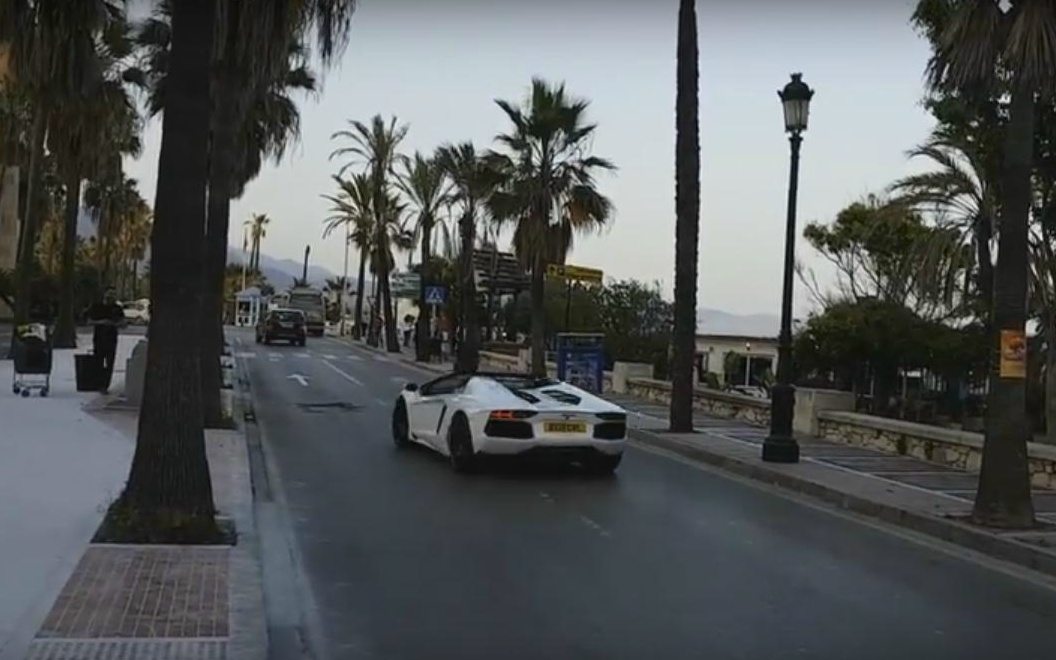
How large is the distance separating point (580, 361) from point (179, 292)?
790 inches

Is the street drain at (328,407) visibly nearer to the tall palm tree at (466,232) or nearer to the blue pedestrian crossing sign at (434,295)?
the tall palm tree at (466,232)

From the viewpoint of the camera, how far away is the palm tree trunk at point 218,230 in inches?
728

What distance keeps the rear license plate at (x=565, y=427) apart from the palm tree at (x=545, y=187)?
1751cm

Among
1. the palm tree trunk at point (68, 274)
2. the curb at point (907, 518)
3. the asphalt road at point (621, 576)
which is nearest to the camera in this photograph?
the asphalt road at point (621, 576)

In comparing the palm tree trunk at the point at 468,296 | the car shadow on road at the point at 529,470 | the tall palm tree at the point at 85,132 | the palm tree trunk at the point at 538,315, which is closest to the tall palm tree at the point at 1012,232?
the car shadow on road at the point at 529,470

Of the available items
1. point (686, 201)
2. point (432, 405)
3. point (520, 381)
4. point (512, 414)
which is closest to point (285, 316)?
point (686, 201)

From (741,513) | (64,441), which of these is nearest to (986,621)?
(741,513)

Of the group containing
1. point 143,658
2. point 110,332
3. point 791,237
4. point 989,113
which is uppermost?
point 989,113

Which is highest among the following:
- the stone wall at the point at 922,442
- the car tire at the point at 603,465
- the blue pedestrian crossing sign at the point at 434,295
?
the blue pedestrian crossing sign at the point at 434,295

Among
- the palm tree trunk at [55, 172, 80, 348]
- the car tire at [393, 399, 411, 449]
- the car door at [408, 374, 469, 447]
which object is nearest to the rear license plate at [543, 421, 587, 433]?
the car door at [408, 374, 469, 447]

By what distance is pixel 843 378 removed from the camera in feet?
94.6

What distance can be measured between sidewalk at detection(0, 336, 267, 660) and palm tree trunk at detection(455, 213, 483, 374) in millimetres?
26287

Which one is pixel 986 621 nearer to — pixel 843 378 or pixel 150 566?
pixel 150 566

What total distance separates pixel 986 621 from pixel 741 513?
15.4ft
